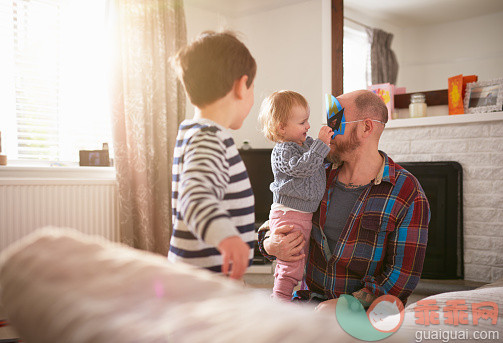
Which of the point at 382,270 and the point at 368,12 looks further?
the point at 368,12

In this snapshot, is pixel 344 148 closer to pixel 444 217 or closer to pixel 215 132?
pixel 215 132

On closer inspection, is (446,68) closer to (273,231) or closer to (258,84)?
(258,84)

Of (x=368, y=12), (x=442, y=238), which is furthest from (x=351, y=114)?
(x=368, y=12)

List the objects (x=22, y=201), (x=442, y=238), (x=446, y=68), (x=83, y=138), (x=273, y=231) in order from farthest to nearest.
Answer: (x=446, y=68) < (x=83, y=138) < (x=442, y=238) < (x=22, y=201) < (x=273, y=231)

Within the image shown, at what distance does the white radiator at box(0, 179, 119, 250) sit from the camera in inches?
114

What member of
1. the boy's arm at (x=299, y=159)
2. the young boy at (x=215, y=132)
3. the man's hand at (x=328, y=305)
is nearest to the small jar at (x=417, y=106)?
the boy's arm at (x=299, y=159)

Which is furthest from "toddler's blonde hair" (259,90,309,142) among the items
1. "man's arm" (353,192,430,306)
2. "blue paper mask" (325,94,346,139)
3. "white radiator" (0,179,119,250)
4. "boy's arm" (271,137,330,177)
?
"white radiator" (0,179,119,250)

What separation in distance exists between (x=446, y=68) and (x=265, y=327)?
4.24 meters

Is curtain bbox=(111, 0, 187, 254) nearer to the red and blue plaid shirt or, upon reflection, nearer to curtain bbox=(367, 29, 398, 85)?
curtain bbox=(367, 29, 398, 85)

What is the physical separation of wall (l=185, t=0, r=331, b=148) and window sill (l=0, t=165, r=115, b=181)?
113 cm

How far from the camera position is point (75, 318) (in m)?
0.31

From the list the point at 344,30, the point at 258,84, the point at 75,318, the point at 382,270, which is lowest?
the point at 382,270

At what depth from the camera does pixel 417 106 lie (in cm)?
346

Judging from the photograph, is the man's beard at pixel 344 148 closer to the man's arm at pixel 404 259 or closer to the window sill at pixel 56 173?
the man's arm at pixel 404 259
